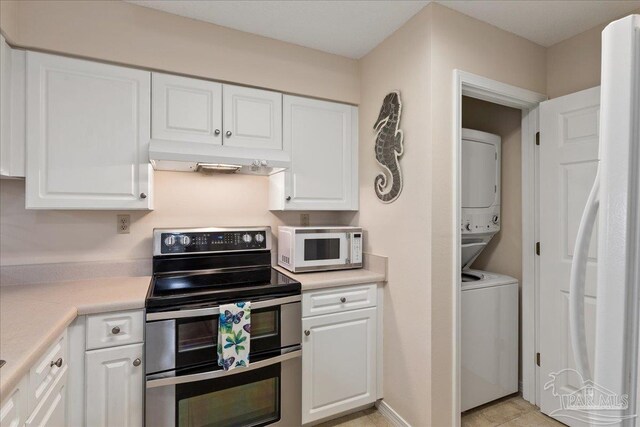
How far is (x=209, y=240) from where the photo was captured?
204 centimetres

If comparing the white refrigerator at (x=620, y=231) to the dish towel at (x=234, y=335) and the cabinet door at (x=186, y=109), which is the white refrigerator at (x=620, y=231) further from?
the cabinet door at (x=186, y=109)

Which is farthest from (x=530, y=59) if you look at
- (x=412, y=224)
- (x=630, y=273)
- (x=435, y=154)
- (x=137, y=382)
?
(x=137, y=382)

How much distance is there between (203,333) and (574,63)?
276 cm

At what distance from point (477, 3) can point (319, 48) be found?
998 mm

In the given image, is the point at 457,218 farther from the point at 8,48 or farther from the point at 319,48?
the point at 8,48

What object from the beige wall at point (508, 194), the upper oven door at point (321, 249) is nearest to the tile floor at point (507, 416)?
the beige wall at point (508, 194)

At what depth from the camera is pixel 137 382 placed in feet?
4.95

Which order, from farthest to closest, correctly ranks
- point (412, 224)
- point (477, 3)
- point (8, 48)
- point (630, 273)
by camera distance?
point (412, 224)
point (477, 3)
point (8, 48)
point (630, 273)

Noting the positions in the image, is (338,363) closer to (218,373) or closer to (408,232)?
(218,373)

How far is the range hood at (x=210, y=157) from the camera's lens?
5.46ft

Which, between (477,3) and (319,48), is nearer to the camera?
(477,3)

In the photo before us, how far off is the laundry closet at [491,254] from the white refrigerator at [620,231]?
136 centimetres

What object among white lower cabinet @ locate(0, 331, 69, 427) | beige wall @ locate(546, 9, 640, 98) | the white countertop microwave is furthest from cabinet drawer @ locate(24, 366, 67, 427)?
beige wall @ locate(546, 9, 640, 98)

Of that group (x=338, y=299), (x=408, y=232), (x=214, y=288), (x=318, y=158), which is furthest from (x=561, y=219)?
(x=214, y=288)
